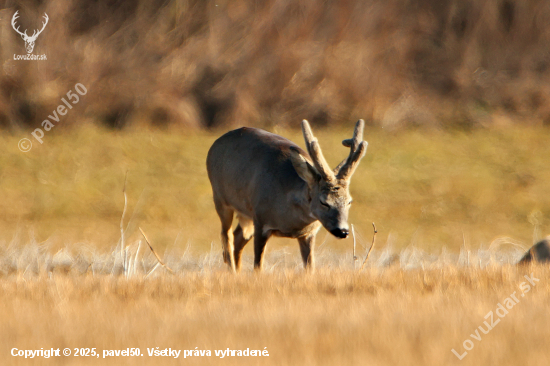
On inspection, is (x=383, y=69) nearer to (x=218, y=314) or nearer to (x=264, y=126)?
(x=264, y=126)

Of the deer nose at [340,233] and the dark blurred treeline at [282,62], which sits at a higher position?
the dark blurred treeline at [282,62]

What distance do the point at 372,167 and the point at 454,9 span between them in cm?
362

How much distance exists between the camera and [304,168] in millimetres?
5340

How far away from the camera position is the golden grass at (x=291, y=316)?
299 centimetres

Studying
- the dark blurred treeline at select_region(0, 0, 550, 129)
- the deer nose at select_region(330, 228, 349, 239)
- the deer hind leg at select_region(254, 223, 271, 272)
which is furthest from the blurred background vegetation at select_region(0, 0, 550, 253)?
the deer nose at select_region(330, 228, 349, 239)

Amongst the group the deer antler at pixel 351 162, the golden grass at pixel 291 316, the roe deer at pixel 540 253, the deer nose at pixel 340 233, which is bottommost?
the golden grass at pixel 291 316

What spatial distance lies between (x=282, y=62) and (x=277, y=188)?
5990 millimetres

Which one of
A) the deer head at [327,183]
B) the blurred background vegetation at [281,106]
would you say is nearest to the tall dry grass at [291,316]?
the deer head at [327,183]

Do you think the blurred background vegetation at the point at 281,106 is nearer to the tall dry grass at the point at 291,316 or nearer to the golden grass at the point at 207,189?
the golden grass at the point at 207,189

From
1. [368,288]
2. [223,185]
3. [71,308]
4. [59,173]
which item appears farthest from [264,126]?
[71,308]

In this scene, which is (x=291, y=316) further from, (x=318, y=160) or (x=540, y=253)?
(x=540, y=253)

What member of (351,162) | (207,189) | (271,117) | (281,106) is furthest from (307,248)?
(281,106)

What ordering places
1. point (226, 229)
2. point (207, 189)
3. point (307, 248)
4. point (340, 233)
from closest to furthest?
1. point (340, 233)
2. point (307, 248)
3. point (226, 229)
4. point (207, 189)

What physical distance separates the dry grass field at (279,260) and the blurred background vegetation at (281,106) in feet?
0.14
